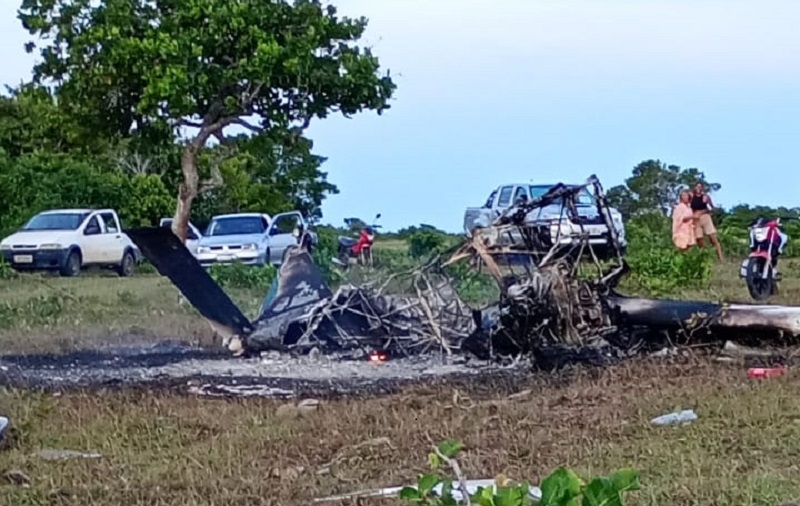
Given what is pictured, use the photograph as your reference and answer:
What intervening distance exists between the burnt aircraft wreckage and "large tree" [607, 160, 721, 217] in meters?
25.5

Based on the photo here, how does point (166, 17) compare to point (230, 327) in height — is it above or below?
above

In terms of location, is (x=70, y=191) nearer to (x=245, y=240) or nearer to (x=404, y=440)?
(x=245, y=240)

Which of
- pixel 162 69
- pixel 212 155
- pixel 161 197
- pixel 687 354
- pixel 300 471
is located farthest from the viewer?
pixel 212 155

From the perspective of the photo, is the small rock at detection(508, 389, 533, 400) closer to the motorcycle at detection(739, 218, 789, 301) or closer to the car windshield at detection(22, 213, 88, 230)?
the motorcycle at detection(739, 218, 789, 301)

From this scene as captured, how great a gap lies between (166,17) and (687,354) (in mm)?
21245

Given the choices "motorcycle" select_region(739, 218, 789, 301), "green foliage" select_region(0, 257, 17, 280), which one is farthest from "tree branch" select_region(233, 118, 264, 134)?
"motorcycle" select_region(739, 218, 789, 301)

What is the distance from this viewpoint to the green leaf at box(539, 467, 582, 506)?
3.27 m

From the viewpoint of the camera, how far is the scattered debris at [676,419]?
326 inches

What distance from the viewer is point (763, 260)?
674 inches

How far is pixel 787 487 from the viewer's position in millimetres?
6238

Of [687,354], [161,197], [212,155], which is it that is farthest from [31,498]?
[212,155]

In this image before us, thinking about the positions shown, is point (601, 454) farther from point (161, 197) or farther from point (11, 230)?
point (161, 197)

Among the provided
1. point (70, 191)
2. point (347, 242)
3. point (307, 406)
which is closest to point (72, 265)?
point (347, 242)

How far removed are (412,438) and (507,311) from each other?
3.99 meters
